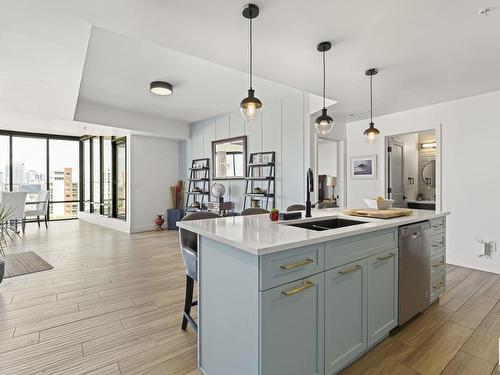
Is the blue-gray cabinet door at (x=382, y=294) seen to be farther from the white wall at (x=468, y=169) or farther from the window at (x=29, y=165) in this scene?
the window at (x=29, y=165)

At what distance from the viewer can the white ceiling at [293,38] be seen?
A: 6.44 ft

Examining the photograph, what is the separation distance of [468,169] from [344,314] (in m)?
3.64

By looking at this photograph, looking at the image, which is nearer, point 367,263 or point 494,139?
point 367,263

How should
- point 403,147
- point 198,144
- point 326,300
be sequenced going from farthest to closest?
1. point 198,144
2. point 403,147
3. point 326,300

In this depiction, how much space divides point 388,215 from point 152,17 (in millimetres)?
2523

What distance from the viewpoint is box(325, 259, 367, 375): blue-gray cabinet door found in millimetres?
1612

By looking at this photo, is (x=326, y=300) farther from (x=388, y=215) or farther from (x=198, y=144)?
(x=198, y=144)

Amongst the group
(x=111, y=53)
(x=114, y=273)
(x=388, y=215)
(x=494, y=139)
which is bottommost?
(x=114, y=273)

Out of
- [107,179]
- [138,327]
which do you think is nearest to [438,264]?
[138,327]

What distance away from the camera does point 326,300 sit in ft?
5.23

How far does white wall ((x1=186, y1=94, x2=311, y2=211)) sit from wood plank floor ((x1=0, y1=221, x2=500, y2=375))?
2280mm

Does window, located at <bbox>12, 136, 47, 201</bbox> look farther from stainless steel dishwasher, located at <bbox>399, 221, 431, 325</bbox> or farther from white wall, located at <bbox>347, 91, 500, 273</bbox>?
white wall, located at <bbox>347, 91, 500, 273</bbox>

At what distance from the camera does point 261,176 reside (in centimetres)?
527

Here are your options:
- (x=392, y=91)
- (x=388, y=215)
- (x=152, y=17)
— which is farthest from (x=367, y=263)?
(x=392, y=91)
